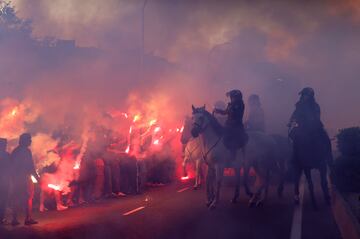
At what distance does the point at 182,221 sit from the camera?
11.2 metres

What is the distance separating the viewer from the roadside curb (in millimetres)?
8695

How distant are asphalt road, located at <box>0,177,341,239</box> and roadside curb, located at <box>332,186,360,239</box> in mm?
149

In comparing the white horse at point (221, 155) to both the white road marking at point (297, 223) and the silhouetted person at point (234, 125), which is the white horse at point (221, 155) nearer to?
the silhouetted person at point (234, 125)

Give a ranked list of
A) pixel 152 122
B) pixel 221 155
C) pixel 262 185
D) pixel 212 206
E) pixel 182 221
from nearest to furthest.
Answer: pixel 182 221
pixel 212 206
pixel 221 155
pixel 262 185
pixel 152 122

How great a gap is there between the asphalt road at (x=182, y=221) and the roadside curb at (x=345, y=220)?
0.49 feet

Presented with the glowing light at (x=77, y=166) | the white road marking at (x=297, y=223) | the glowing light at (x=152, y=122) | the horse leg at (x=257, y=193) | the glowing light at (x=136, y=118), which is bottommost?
the white road marking at (x=297, y=223)

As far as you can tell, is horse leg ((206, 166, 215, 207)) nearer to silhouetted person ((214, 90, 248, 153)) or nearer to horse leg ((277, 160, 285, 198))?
silhouetted person ((214, 90, 248, 153))

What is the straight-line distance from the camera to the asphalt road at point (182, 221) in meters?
9.90

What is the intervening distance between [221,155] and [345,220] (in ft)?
13.4

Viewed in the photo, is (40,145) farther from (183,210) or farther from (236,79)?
(236,79)

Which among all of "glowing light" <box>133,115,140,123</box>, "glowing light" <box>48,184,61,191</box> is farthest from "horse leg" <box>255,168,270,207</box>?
"glowing light" <box>133,115,140,123</box>

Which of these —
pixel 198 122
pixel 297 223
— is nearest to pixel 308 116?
pixel 198 122

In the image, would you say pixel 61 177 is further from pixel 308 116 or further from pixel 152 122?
pixel 152 122

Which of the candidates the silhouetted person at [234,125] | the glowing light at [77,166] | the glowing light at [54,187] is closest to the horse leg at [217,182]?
the silhouetted person at [234,125]
